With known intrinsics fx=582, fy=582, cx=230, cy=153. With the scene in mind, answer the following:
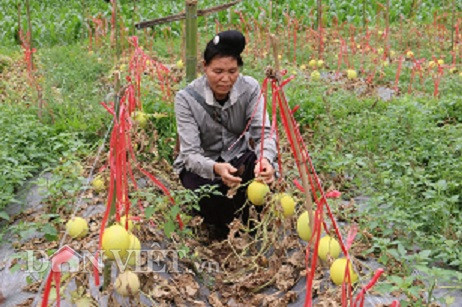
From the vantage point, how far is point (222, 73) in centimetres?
329

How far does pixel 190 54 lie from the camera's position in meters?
4.16

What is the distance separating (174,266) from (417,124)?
2.25 metres

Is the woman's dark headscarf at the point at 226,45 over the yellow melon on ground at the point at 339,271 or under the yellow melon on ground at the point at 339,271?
over

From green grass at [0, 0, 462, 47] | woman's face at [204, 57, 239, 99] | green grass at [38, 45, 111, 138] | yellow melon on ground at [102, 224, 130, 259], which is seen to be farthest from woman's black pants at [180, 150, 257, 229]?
green grass at [0, 0, 462, 47]

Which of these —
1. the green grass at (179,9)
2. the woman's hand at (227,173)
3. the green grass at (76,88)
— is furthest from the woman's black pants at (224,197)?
the green grass at (179,9)

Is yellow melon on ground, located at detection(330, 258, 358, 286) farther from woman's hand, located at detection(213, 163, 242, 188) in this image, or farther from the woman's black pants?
the woman's black pants

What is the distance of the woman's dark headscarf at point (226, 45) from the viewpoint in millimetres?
3186

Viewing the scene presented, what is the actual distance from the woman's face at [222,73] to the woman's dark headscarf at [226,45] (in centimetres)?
3

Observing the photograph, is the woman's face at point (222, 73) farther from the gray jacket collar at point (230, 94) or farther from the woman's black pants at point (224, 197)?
the woman's black pants at point (224, 197)

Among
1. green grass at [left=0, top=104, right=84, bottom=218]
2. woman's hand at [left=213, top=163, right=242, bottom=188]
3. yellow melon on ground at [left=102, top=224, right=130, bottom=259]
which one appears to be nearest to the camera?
yellow melon on ground at [left=102, top=224, right=130, bottom=259]

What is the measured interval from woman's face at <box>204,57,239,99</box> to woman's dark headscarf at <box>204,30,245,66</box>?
3cm

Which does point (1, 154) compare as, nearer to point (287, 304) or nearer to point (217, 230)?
point (217, 230)

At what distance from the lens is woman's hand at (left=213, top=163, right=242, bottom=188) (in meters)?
3.13

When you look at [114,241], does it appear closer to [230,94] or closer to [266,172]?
[266,172]
